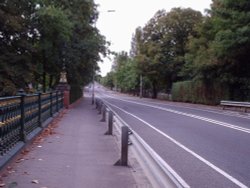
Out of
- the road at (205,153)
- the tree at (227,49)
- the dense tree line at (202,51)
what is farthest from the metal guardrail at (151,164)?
the dense tree line at (202,51)

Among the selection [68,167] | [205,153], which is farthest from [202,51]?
[68,167]

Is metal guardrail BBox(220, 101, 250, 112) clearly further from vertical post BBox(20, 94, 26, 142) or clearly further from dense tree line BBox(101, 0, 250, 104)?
vertical post BBox(20, 94, 26, 142)

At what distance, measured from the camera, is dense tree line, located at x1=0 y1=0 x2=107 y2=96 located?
2955 centimetres

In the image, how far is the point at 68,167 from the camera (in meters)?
9.40

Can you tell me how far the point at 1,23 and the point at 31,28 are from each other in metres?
7.14

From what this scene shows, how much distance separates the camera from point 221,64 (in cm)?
4391

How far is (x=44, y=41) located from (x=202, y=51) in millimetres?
17216

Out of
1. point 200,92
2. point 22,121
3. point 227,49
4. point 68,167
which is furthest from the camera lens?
point 200,92

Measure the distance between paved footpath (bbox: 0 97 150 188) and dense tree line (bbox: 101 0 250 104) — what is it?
2736 cm

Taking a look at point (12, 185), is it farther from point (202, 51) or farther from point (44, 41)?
point (202, 51)

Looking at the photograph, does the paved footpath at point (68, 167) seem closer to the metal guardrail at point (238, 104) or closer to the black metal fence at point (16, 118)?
the black metal fence at point (16, 118)

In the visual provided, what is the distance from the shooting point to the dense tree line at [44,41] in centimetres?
2955

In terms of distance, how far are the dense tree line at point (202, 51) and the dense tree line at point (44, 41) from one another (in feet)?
33.9

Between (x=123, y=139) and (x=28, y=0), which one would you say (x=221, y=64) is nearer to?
(x=28, y=0)
